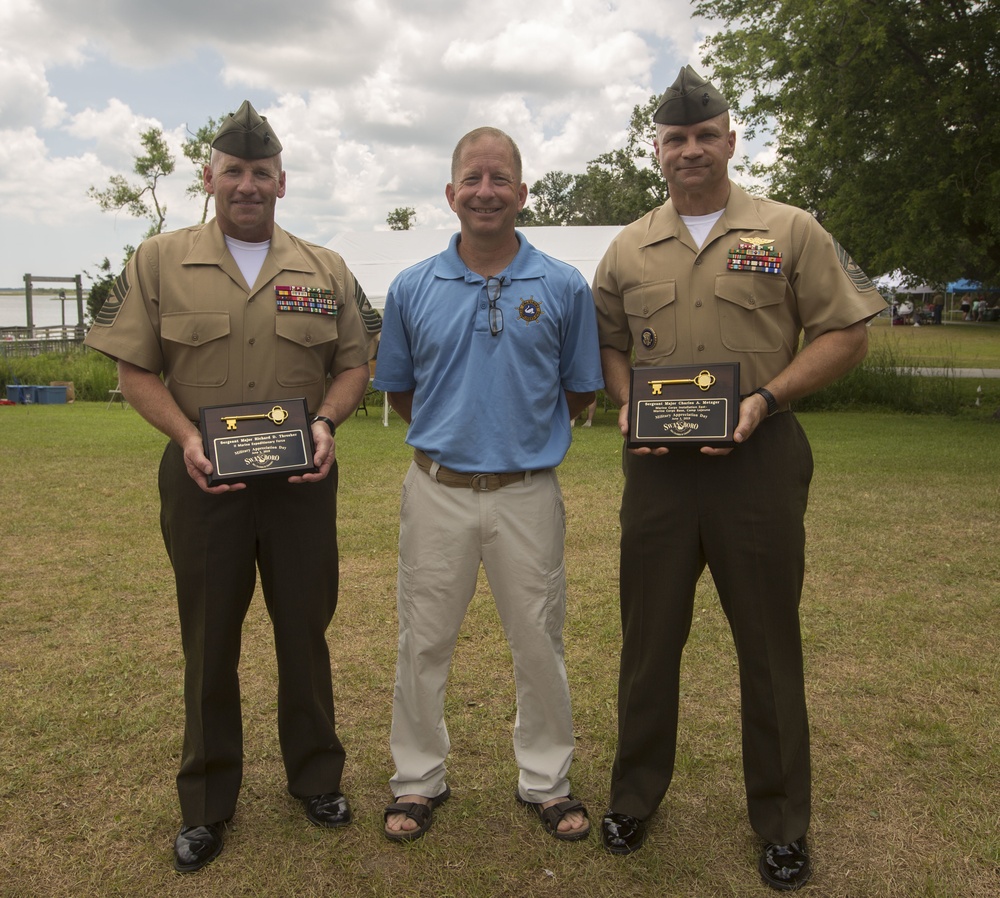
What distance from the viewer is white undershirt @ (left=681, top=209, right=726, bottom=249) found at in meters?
2.81

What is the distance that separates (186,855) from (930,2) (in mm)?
15533

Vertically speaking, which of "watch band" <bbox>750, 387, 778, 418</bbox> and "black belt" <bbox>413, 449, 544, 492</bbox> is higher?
"watch band" <bbox>750, 387, 778, 418</bbox>

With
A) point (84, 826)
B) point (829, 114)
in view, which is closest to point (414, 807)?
point (84, 826)

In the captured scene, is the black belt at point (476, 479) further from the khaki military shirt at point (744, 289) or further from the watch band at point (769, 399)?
the watch band at point (769, 399)

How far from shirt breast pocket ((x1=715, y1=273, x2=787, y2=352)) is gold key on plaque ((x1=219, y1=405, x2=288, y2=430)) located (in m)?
1.31

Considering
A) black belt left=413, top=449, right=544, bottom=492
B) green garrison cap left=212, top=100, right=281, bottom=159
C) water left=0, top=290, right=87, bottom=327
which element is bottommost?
black belt left=413, top=449, right=544, bottom=492

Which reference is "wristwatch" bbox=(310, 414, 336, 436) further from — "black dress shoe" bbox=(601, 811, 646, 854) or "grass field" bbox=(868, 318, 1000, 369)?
"grass field" bbox=(868, 318, 1000, 369)

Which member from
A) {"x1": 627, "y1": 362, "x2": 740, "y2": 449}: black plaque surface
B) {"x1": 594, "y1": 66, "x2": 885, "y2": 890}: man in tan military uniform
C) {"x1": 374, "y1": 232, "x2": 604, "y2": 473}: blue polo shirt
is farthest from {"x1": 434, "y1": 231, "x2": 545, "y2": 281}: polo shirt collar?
{"x1": 627, "y1": 362, "x2": 740, "y2": 449}: black plaque surface

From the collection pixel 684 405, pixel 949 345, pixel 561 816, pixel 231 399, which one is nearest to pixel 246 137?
pixel 231 399

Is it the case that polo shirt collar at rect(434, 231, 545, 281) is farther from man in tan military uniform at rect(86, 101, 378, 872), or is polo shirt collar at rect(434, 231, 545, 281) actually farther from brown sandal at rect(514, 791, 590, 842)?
brown sandal at rect(514, 791, 590, 842)

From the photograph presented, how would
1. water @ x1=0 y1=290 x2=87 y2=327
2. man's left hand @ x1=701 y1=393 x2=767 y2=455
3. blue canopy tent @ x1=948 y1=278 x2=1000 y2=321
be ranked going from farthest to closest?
blue canopy tent @ x1=948 y1=278 x2=1000 y2=321, water @ x1=0 y1=290 x2=87 y2=327, man's left hand @ x1=701 y1=393 x2=767 y2=455

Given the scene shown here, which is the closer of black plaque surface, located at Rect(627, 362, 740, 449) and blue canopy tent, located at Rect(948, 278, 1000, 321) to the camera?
black plaque surface, located at Rect(627, 362, 740, 449)

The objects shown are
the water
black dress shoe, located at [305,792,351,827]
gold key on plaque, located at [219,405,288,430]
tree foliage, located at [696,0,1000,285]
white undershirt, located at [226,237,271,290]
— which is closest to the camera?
gold key on plaque, located at [219,405,288,430]

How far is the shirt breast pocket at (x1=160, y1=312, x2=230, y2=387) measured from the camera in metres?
2.79
